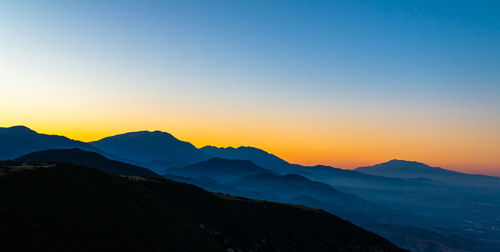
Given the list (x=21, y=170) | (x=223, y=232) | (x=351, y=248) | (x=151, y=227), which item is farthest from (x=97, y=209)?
(x=351, y=248)

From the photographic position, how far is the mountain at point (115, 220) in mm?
28625

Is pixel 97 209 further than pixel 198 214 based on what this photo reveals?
No

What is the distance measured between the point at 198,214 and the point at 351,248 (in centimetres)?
4030

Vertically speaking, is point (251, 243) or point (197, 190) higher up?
point (197, 190)

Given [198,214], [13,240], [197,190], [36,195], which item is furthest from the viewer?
[197,190]

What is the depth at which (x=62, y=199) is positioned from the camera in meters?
35.8

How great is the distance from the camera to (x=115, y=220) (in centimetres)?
3572

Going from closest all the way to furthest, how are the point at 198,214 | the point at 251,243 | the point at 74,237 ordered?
the point at 74,237 → the point at 251,243 → the point at 198,214

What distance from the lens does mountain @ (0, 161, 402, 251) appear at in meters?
28.6

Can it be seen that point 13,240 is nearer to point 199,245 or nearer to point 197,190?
point 199,245

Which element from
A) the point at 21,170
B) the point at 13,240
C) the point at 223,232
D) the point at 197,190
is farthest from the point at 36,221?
the point at 197,190

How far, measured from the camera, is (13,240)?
83.3 feet

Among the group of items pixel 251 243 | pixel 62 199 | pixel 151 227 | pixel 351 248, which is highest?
pixel 62 199

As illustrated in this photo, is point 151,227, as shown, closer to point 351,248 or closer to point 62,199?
point 62,199
